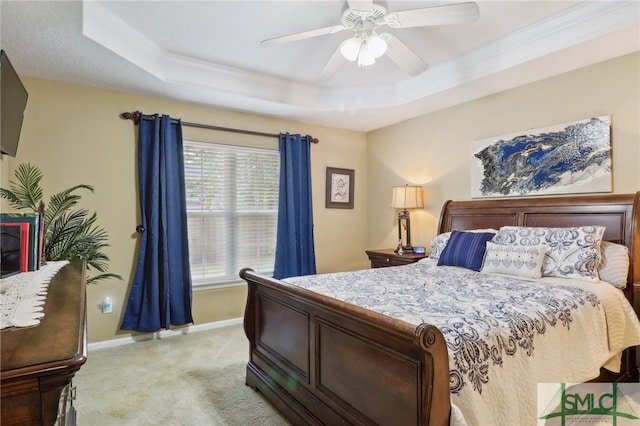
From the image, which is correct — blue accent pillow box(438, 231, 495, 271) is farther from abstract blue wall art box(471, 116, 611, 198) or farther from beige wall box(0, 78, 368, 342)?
beige wall box(0, 78, 368, 342)

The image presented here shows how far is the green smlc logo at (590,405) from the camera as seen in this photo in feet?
6.36

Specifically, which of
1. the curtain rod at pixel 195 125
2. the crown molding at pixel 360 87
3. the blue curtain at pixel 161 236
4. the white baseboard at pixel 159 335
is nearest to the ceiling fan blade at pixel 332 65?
the crown molding at pixel 360 87

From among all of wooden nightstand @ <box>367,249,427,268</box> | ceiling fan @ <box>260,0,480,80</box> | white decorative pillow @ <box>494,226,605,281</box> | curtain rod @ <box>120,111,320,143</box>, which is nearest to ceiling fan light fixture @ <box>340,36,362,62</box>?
ceiling fan @ <box>260,0,480,80</box>

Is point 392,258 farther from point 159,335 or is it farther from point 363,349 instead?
point 159,335

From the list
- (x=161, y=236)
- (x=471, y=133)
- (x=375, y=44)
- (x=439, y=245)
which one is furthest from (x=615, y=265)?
(x=161, y=236)

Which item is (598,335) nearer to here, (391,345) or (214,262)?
(391,345)

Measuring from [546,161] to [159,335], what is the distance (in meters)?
4.06

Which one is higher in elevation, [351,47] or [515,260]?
[351,47]

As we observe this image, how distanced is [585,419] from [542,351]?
81 centimetres

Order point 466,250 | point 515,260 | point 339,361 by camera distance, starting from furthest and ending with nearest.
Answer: point 466,250 → point 515,260 → point 339,361

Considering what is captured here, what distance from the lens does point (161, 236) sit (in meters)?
3.47

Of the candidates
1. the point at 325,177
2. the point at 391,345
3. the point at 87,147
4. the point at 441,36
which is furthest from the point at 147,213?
the point at 441,36

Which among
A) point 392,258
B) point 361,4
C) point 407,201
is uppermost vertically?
point 361,4

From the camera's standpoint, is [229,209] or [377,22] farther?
[229,209]
